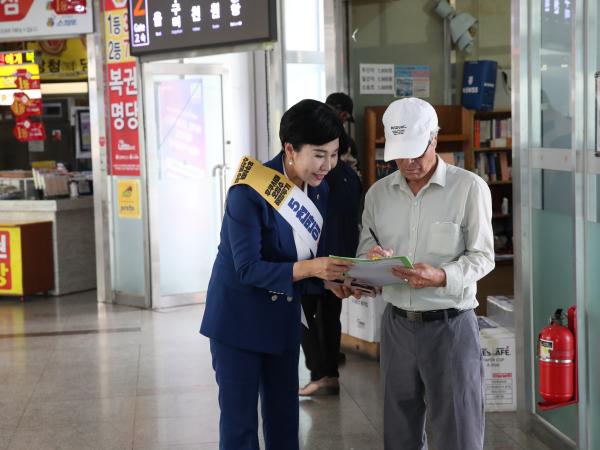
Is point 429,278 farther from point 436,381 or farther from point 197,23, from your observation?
point 197,23

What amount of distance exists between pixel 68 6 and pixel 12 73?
184 centimetres

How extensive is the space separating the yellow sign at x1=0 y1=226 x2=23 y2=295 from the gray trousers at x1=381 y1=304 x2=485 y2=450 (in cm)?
699

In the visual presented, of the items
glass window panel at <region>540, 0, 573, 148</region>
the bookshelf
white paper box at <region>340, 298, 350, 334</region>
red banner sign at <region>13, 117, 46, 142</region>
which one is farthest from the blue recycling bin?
red banner sign at <region>13, 117, 46, 142</region>

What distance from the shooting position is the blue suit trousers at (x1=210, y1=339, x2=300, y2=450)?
10.6 ft

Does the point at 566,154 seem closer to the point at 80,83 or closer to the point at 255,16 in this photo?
the point at 255,16

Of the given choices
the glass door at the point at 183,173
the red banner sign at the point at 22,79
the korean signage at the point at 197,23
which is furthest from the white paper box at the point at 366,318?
the red banner sign at the point at 22,79

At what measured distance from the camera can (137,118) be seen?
8.84 meters

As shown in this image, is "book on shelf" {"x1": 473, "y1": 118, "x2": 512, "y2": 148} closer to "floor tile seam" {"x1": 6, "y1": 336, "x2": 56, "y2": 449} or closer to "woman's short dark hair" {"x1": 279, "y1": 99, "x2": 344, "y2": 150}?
"floor tile seam" {"x1": 6, "y1": 336, "x2": 56, "y2": 449}

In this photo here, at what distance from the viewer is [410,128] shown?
9.53 ft

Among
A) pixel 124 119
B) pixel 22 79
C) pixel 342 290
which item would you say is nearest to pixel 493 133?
pixel 124 119

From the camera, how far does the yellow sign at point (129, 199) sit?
8.96 meters

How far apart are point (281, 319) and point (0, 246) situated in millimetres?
7002

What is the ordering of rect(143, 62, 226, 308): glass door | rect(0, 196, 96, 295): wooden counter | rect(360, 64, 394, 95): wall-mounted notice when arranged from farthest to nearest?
rect(0, 196, 96, 295): wooden counter, rect(143, 62, 226, 308): glass door, rect(360, 64, 394, 95): wall-mounted notice

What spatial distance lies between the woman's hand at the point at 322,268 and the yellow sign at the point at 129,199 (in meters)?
6.10
